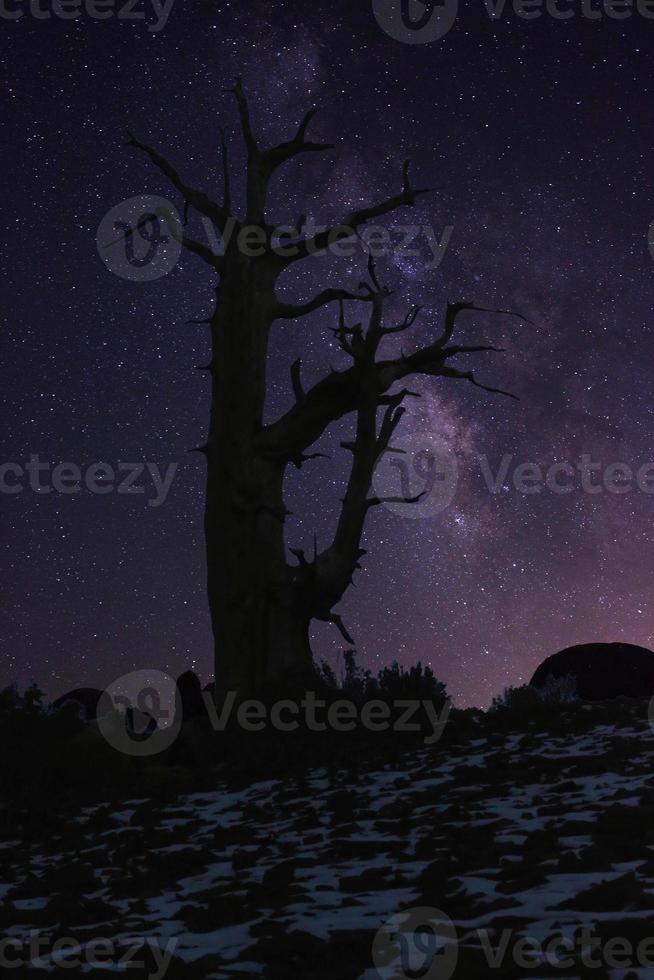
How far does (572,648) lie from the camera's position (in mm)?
18000

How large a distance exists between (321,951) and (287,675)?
9427 mm

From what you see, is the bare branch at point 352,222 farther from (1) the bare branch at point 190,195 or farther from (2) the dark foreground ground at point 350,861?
(2) the dark foreground ground at point 350,861

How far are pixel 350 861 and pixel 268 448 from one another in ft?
29.2

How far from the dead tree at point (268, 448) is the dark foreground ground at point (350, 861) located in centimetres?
405

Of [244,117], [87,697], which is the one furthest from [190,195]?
[87,697]

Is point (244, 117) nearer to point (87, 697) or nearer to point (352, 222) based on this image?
point (352, 222)

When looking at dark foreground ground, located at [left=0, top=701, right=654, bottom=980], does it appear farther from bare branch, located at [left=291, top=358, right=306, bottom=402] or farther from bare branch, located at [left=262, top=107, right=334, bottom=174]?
bare branch, located at [left=262, top=107, right=334, bottom=174]

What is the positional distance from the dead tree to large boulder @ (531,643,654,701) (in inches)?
215

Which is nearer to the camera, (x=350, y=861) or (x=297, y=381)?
(x=350, y=861)

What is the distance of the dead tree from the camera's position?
13500 millimetres

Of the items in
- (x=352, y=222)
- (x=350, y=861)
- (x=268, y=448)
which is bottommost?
(x=350, y=861)

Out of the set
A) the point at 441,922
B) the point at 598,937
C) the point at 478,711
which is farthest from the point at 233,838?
the point at 478,711

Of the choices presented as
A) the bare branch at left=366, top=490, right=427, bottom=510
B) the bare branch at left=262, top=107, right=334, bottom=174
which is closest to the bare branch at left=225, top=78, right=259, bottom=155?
the bare branch at left=262, top=107, right=334, bottom=174

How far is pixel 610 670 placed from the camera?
17.4 metres
